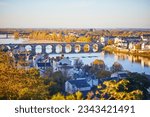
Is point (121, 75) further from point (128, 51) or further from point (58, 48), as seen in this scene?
point (58, 48)

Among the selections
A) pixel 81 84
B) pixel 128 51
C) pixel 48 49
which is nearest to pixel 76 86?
pixel 81 84

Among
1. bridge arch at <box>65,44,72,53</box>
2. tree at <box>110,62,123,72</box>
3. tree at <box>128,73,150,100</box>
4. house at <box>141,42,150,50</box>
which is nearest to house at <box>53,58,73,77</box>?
bridge arch at <box>65,44,72,53</box>

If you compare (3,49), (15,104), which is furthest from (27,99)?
(3,49)

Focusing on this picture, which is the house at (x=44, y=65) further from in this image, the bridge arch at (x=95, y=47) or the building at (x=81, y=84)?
the bridge arch at (x=95, y=47)

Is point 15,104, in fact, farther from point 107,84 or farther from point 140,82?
point 140,82

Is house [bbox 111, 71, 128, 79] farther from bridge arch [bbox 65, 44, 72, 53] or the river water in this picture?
bridge arch [bbox 65, 44, 72, 53]
